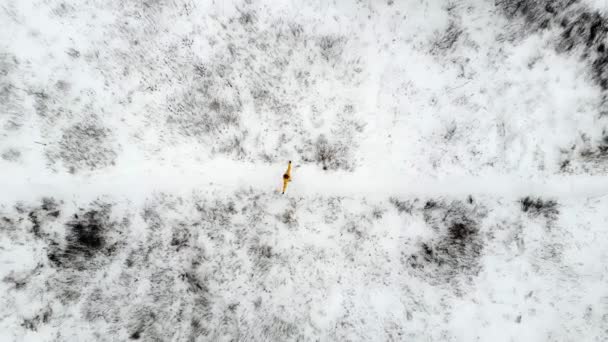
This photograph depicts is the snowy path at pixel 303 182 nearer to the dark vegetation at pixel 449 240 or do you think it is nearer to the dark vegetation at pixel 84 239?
the dark vegetation at pixel 449 240

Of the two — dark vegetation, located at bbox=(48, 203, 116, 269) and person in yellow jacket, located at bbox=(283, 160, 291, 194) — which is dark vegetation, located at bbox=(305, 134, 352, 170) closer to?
person in yellow jacket, located at bbox=(283, 160, 291, 194)

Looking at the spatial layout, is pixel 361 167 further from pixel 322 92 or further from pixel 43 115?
pixel 43 115

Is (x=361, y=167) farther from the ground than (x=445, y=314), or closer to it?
farther from the ground

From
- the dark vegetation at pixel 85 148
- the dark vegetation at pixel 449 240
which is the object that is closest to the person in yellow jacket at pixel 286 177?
the dark vegetation at pixel 449 240

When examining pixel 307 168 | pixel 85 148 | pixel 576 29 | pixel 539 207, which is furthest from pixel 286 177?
pixel 576 29

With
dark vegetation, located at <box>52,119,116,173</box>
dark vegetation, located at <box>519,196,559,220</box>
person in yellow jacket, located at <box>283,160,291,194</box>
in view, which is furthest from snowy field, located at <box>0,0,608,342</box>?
person in yellow jacket, located at <box>283,160,291,194</box>

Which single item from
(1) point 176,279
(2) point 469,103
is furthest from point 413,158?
(1) point 176,279

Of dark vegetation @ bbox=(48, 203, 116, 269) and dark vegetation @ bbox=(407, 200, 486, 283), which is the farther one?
dark vegetation @ bbox=(407, 200, 486, 283)
